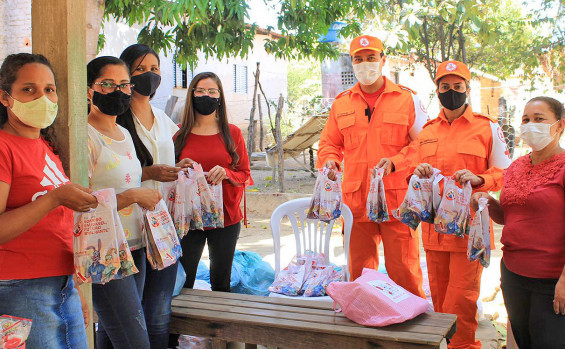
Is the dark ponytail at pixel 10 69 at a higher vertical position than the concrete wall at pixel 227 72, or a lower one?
lower

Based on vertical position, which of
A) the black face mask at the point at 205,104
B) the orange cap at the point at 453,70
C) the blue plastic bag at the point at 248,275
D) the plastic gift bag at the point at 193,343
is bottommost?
the plastic gift bag at the point at 193,343

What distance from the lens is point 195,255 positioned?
388cm

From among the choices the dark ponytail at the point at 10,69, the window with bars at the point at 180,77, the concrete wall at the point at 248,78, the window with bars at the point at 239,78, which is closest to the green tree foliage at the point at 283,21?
the dark ponytail at the point at 10,69

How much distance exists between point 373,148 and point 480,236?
1.06m

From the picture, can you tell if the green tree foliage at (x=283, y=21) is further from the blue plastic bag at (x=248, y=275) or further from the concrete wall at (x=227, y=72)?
the concrete wall at (x=227, y=72)

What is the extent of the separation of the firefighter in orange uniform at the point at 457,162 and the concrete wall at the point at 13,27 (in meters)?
5.51

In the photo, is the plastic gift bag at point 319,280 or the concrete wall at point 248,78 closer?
the plastic gift bag at point 319,280

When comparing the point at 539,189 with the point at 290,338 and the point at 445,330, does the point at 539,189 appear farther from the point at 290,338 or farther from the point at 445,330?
the point at 290,338

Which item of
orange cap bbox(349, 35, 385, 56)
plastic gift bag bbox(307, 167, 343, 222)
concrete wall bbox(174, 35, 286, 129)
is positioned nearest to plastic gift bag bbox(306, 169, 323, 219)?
plastic gift bag bbox(307, 167, 343, 222)

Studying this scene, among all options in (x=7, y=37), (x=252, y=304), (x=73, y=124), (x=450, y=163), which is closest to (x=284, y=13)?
(x=7, y=37)

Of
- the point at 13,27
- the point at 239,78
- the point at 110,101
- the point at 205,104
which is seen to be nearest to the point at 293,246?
the point at 205,104

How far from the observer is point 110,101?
2.75 meters

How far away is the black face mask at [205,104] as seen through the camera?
3.88 m

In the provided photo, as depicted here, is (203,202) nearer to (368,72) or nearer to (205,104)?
(205,104)
